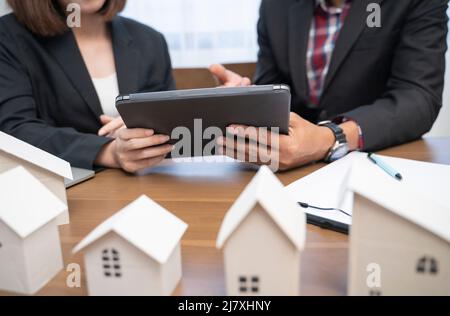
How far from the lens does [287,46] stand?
1262 millimetres

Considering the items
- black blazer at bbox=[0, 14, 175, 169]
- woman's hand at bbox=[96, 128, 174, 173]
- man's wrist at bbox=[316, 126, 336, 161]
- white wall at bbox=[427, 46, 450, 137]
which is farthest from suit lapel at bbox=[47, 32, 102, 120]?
white wall at bbox=[427, 46, 450, 137]

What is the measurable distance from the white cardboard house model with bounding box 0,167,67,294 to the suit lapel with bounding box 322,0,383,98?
0.92 metres

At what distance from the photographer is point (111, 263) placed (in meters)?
0.37

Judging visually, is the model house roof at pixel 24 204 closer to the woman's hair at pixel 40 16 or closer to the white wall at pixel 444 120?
the woman's hair at pixel 40 16

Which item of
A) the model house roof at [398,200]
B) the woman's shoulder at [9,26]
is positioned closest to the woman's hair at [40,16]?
the woman's shoulder at [9,26]

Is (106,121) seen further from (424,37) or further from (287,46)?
(424,37)

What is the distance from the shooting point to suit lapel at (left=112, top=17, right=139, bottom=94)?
118 cm

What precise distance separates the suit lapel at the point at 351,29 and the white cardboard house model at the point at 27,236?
917mm

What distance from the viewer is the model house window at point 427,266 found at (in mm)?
342

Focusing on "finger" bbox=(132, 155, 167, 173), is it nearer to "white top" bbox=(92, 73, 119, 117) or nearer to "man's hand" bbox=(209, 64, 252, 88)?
"man's hand" bbox=(209, 64, 252, 88)

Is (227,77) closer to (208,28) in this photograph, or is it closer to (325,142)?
(325,142)

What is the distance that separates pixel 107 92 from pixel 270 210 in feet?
3.24

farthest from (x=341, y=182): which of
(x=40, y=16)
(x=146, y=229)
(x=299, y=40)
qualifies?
(x=40, y=16)
